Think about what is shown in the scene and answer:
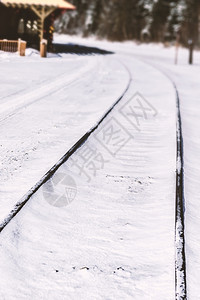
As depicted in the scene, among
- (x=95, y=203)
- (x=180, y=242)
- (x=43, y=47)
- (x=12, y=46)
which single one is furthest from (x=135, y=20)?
(x=180, y=242)

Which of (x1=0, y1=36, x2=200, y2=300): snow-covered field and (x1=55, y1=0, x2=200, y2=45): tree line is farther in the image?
(x1=55, y1=0, x2=200, y2=45): tree line

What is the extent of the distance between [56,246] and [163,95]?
1028 cm

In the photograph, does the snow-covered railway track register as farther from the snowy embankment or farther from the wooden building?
the wooden building

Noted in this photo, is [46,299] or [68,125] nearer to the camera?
[46,299]

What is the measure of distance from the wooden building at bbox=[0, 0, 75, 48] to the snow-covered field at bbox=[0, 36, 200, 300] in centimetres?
1430

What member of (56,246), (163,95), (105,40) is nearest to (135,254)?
(56,246)

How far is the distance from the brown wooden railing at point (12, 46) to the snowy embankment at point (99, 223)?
44.8 ft

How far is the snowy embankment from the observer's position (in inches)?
129

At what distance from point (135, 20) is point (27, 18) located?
41472 mm

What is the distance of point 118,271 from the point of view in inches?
136

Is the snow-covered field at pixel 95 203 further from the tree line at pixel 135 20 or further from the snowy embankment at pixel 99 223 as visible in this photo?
the tree line at pixel 135 20

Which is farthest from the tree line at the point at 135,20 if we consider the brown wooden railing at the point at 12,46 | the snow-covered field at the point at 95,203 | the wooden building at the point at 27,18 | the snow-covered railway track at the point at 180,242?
the snow-covered railway track at the point at 180,242

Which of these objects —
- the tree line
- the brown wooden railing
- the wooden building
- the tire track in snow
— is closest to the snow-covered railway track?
the tire track in snow

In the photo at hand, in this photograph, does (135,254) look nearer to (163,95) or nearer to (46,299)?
(46,299)
